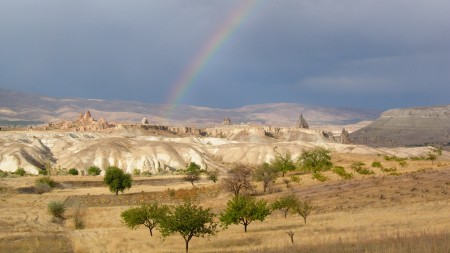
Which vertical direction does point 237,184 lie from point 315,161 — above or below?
below

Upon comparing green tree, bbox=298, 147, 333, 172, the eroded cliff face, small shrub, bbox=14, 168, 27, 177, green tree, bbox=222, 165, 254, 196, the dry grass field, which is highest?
the eroded cliff face

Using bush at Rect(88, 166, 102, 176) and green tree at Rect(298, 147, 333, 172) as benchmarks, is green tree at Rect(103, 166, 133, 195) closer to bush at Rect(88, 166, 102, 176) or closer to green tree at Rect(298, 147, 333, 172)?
green tree at Rect(298, 147, 333, 172)

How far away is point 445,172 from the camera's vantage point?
6894cm

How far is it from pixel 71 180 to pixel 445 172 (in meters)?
71.7

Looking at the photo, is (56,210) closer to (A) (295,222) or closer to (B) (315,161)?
(A) (295,222)

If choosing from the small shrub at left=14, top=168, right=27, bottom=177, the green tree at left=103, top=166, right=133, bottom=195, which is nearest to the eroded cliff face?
the small shrub at left=14, top=168, right=27, bottom=177

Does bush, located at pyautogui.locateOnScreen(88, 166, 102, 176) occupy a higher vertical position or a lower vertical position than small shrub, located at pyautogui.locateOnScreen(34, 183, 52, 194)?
higher

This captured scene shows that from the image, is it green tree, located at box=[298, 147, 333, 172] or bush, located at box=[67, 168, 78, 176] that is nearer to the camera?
green tree, located at box=[298, 147, 333, 172]

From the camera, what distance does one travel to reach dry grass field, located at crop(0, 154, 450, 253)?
27727mm

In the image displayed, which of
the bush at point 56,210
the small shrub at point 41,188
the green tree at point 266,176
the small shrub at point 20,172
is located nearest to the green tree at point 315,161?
the green tree at point 266,176

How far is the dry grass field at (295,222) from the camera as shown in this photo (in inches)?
1092

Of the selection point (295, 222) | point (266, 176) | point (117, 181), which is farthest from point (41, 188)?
point (295, 222)

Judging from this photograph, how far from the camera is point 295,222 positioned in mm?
45250

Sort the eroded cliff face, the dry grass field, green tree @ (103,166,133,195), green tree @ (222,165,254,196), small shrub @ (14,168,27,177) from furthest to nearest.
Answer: the eroded cliff face < small shrub @ (14,168,27,177) < green tree @ (103,166,133,195) < green tree @ (222,165,254,196) < the dry grass field
